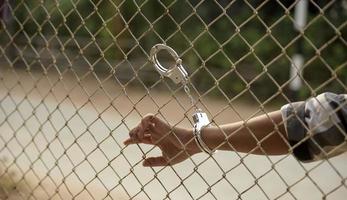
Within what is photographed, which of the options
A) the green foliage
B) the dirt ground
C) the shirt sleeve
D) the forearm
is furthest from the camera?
the green foliage

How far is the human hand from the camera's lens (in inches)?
84.7

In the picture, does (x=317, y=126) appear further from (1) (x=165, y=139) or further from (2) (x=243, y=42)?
(2) (x=243, y=42)

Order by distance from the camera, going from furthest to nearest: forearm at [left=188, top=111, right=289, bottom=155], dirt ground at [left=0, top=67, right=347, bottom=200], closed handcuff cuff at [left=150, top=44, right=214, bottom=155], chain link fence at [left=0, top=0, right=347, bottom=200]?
chain link fence at [left=0, top=0, right=347, bottom=200] → dirt ground at [left=0, top=67, right=347, bottom=200] → closed handcuff cuff at [left=150, top=44, right=214, bottom=155] → forearm at [left=188, top=111, right=289, bottom=155]

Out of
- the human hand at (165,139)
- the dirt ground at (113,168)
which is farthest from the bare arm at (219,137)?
the dirt ground at (113,168)

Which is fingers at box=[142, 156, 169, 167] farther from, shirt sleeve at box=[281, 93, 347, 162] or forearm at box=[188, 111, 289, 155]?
shirt sleeve at box=[281, 93, 347, 162]

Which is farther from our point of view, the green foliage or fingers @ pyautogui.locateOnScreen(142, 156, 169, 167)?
the green foliage

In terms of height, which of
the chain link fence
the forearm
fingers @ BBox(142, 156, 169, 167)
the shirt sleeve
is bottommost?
the shirt sleeve

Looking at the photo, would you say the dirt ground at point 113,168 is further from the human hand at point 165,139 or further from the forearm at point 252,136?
the forearm at point 252,136

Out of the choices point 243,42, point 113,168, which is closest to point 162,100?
point 243,42

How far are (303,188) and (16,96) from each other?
14.3ft

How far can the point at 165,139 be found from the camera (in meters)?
2.21

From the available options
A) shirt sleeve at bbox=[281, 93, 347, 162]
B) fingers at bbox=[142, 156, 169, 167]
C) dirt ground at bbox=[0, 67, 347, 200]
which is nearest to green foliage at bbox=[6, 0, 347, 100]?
dirt ground at bbox=[0, 67, 347, 200]

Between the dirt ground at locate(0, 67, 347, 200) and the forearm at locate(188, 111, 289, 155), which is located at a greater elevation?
the dirt ground at locate(0, 67, 347, 200)

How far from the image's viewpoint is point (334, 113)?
1.69 meters
